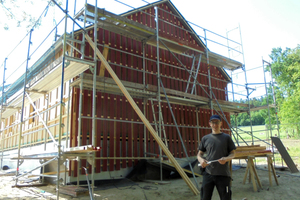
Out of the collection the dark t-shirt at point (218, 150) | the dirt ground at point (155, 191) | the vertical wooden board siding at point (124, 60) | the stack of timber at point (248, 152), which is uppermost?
the vertical wooden board siding at point (124, 60)

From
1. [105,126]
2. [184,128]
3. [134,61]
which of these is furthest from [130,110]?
[184,128]

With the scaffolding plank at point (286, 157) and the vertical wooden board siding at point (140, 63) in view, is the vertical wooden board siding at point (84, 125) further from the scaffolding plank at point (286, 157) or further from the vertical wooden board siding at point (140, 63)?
the scaffolding plank at point (286, 157)

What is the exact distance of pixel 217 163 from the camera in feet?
11.7

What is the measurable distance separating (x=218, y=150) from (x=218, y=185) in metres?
0.52

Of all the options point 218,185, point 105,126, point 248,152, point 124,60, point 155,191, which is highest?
point 124,60

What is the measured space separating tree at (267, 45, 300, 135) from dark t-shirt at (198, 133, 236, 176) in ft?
88.9

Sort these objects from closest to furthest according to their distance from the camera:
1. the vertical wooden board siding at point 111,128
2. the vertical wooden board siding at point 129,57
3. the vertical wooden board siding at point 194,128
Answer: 1. the vertical wooden board siding at point 111,128
2. the vertical wooden board siding at point 129,57
3. the vertical wooden board siding at point 194,128

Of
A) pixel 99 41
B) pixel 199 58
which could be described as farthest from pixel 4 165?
pixel 199 58

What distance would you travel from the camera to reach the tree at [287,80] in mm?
26797

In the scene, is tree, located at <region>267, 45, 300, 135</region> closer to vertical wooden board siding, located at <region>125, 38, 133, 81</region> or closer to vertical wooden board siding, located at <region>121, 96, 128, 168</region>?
vertical wooden board siding, located at <region>125, 38, 133, 81</region>

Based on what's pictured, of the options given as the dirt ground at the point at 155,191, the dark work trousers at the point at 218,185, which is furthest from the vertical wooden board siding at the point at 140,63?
the dark work trousers at the point at 218,185

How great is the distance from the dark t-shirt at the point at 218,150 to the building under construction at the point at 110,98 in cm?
242

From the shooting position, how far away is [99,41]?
8969 mm

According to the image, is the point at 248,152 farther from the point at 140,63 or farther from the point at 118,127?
the point at 140,63
